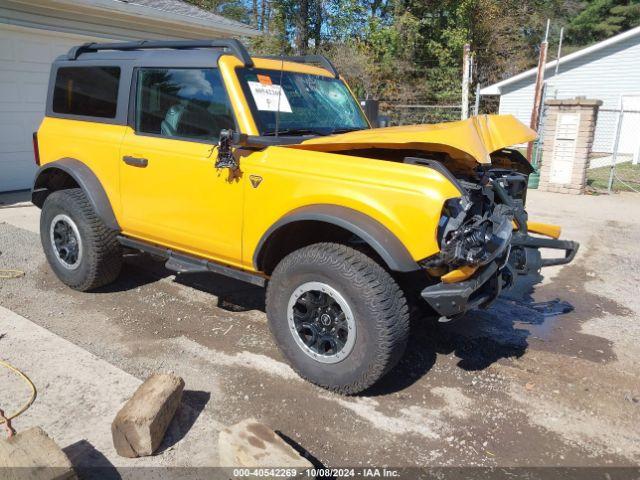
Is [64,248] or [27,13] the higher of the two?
[27,13]

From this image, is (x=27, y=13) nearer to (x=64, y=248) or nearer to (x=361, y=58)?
(x=64, y=248)

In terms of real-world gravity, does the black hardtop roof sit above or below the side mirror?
above

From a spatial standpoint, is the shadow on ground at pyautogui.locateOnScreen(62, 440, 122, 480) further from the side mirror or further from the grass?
the grass

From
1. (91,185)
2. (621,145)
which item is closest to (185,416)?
(91,185)

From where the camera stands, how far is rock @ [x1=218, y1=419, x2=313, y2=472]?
8.23ft

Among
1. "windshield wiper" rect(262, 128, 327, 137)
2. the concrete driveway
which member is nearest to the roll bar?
"windshield wiper" rect(262, 128, 327, 137)

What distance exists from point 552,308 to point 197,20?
938cm

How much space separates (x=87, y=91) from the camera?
4691 millimetres

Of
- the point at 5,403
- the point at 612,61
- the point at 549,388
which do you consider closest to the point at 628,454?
the point at 549,388

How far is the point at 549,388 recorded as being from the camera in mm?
3588

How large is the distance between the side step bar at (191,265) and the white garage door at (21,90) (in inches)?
248

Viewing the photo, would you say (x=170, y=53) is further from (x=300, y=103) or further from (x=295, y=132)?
(x=295, y=132)

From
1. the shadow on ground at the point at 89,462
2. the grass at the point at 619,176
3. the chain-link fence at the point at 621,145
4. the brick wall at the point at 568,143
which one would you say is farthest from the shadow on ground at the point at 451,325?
the chain-link fence at the point at 621,145

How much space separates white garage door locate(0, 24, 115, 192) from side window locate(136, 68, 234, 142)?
636 cm
